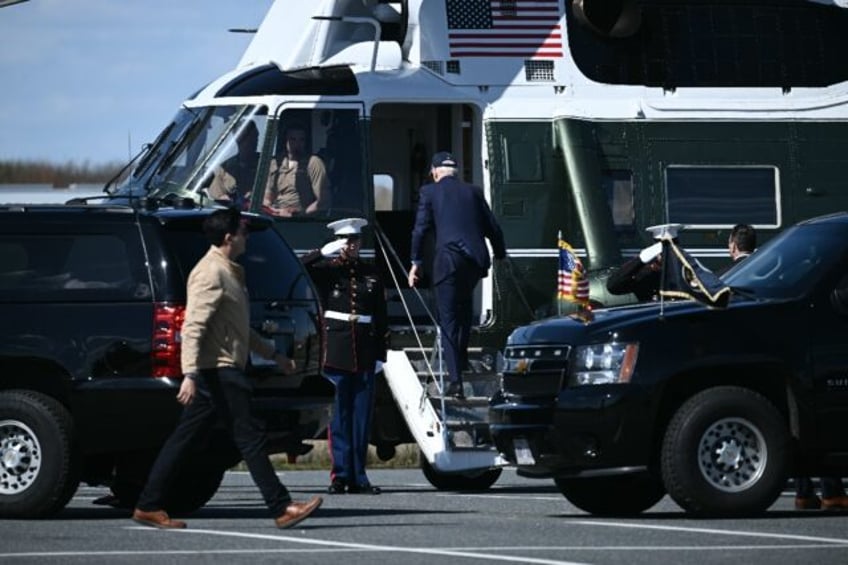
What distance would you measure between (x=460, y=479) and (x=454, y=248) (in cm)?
188

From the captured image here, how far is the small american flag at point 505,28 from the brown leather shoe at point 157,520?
7058 millimetres

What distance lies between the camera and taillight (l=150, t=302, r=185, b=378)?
14109mm

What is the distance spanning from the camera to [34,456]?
14.2 metres

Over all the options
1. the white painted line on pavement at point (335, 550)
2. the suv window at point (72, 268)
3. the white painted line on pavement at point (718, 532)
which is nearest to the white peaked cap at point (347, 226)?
the suv window at point (72, 268)

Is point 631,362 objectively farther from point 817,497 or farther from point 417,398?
point 417,398

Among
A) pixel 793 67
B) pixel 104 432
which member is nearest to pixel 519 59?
pixel 793 67

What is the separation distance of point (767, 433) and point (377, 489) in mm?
4201

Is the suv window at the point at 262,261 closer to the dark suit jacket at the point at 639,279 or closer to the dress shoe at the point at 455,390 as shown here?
the dress shoe at the point at 455,390

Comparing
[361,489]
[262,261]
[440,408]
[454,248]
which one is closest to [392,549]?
[262,261]

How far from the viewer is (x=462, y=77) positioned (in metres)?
19.5

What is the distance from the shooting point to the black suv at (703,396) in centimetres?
1405

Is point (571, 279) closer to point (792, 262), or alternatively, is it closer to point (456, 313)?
point (456, 313)

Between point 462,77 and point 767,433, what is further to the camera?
point 462,77

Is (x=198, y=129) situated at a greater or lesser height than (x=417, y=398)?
greater
